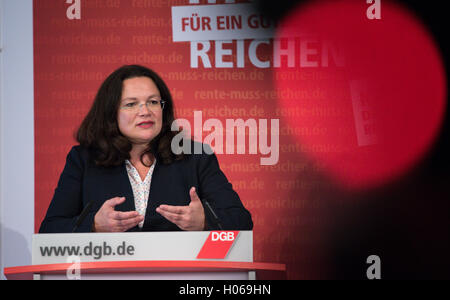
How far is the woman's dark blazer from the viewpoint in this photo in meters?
1.71

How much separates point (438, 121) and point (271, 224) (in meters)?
0.94

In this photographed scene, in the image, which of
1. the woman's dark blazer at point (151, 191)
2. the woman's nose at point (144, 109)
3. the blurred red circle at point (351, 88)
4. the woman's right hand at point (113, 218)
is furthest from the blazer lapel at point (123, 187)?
the blurred red circle at point (351, 88)

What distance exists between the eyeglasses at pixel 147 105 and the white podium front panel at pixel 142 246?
0.55 metres

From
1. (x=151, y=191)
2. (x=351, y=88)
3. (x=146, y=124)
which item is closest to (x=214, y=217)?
(x=151, y=191)

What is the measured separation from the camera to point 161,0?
1.95m

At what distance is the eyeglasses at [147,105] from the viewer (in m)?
1.80

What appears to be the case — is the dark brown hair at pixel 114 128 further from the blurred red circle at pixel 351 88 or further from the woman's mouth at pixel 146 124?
the blurred red circle at pixel 351 88

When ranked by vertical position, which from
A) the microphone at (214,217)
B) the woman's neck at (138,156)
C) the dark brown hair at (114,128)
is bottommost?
the microphone at (214,217)

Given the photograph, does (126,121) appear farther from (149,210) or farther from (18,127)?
(18,127)

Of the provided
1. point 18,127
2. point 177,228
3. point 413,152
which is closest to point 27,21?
point 18,127

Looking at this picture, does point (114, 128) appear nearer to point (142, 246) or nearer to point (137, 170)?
point (137, 170)

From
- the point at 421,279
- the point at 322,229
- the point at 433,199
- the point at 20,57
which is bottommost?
the point at 421,279

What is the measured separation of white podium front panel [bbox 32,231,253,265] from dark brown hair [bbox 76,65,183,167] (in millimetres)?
349

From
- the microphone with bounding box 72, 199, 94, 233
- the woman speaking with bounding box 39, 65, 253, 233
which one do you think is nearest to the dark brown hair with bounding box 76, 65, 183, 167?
the woman speaking with bounding box 39, 65, 253, 233
